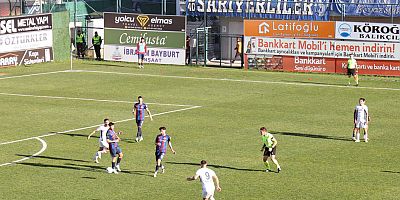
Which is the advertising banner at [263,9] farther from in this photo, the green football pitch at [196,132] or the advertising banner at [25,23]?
the advertising banner at [25,23]

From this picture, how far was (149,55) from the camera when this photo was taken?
223ft

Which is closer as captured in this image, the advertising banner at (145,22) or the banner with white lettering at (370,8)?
the advertising banner at (145,22)

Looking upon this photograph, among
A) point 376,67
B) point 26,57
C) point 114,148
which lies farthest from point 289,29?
point 114,148

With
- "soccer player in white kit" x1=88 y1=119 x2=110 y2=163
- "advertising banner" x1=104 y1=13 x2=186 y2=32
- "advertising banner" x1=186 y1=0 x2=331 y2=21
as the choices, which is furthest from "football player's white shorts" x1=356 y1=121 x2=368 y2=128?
"advertising banner" x1=186 y1=0 x2=331 y2=21

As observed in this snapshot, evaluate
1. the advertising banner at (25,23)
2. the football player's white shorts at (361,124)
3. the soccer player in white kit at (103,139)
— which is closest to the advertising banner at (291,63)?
the advertising banner at (25,23)

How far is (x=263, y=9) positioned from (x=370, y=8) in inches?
333

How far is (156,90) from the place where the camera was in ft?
180

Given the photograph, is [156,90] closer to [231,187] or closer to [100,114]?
[100,114]

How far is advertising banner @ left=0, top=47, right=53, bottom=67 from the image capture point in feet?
210

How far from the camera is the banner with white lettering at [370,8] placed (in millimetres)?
67375

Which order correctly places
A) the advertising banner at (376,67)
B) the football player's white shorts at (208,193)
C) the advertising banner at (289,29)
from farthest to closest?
1. the advertising banner at (289,29)
2. the advertising banner at (376,67)
3. the football player's white shorts at (208,193)

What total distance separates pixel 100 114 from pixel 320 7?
29046 mm

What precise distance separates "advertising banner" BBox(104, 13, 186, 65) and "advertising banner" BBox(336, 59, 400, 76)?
1207 centimetres

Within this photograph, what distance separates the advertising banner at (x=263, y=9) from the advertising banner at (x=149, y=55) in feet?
13.8
